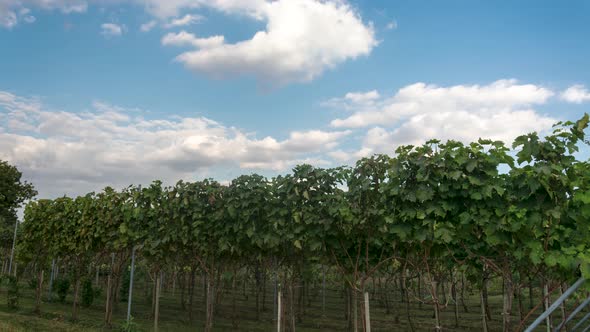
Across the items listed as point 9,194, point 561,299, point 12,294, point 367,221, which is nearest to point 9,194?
point 9,194

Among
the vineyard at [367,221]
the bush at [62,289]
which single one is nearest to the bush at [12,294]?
the vineyard at [367,221]

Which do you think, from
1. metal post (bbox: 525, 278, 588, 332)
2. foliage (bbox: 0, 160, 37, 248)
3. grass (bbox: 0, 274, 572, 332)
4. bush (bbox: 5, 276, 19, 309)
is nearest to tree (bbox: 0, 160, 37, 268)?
foliage (bbox: 0, 160, 37, 248)

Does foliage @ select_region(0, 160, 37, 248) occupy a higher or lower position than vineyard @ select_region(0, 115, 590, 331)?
higher

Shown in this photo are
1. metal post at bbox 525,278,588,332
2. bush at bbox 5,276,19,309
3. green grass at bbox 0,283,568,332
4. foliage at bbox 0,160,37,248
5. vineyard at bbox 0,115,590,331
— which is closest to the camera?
metal post at bbox 525,278,588,332

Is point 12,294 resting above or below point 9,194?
below

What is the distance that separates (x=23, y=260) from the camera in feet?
63.5

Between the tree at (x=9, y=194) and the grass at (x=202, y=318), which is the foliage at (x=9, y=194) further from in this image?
the grass at (x=202, y=318)

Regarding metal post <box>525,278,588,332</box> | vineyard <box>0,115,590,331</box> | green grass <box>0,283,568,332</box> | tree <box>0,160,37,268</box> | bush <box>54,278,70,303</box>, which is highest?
tree <box>0,160,37,268</box>

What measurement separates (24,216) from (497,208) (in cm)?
1850

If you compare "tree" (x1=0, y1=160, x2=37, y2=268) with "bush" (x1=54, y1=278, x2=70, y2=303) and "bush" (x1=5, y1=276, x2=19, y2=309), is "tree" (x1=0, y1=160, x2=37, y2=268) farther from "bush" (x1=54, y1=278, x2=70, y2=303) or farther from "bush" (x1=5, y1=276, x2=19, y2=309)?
"bush" (x1=5, y1=276, x2=19, y2=309)

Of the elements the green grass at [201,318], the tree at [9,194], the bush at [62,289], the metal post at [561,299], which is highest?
the tree at [9,194]

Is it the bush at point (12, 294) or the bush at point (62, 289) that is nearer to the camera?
the bush at point (12, 294)

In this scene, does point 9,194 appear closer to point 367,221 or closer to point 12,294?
point 12,294

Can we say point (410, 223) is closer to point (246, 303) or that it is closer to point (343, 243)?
point (343, 243)
